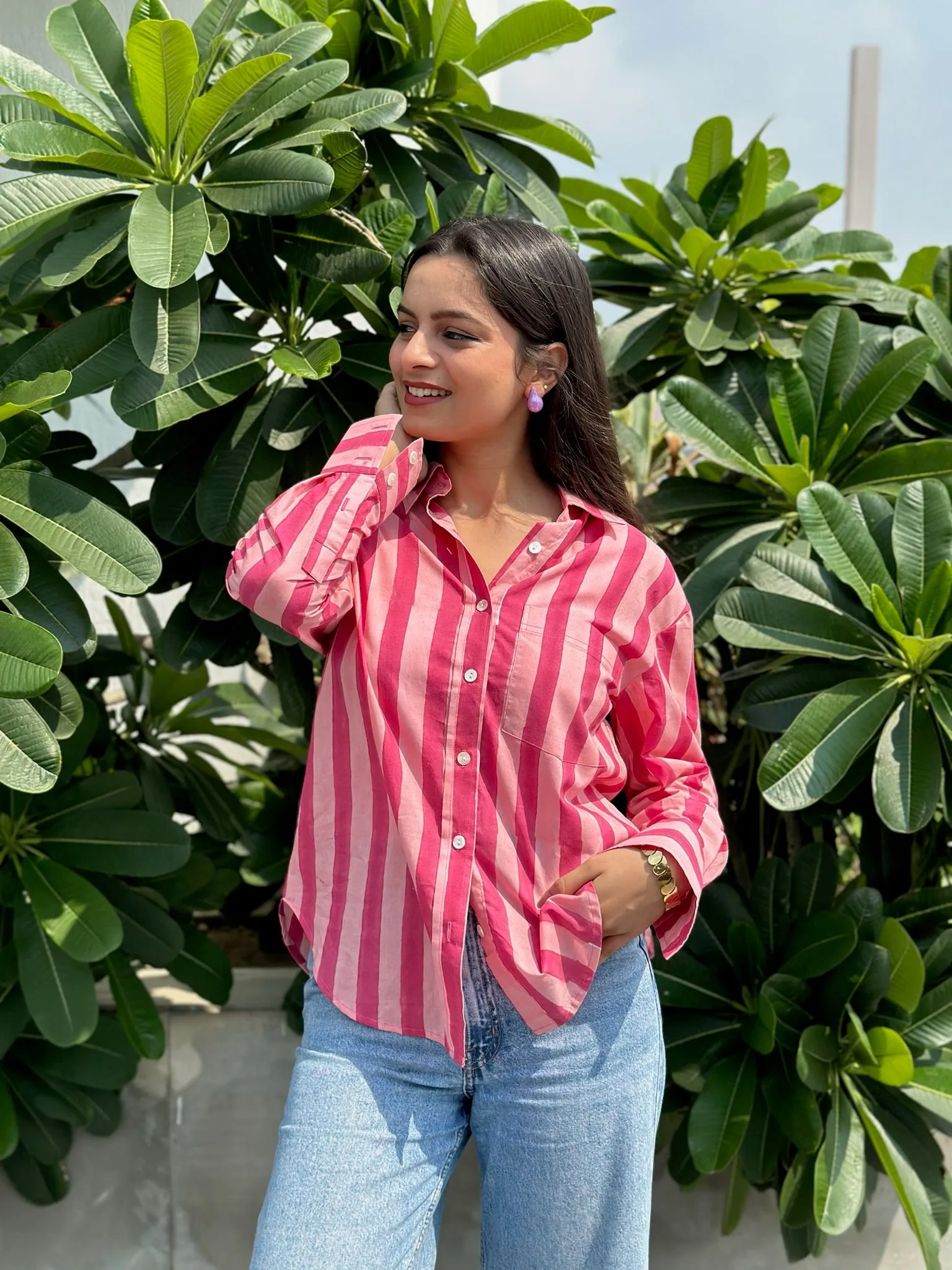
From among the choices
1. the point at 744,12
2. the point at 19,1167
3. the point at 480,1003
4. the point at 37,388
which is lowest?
the point at 19,1167

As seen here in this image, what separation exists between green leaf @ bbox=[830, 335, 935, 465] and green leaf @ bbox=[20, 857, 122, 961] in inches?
53.8

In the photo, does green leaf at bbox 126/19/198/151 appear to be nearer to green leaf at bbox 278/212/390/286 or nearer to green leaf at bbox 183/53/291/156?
green leaf at bbox 183/53/291/156

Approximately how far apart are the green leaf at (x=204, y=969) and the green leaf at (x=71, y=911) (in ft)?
1.12

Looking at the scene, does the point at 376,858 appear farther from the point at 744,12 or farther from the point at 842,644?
the point at 744,12

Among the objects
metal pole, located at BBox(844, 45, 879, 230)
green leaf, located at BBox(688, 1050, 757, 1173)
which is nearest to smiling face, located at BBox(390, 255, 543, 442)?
green leaf, located at BBox(688, 1050, 757, 1173)

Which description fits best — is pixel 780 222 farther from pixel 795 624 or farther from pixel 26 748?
pixel 26 748

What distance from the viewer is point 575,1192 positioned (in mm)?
1260

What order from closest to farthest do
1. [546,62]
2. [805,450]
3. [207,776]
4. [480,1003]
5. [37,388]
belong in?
1. [480,1003]
2. [37,388]
3. [805,450]
4. [207,776]
5. [546,62]

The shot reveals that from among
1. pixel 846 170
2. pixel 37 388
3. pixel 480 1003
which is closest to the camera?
pixel 480 1003

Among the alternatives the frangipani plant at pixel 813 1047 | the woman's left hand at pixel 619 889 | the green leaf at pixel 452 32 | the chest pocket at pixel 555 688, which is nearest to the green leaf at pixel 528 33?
the green leaf at pixel 452 32

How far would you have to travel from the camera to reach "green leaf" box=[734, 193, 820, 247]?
2.13 metres

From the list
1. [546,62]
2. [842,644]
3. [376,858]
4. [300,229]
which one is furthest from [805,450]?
[546,62]

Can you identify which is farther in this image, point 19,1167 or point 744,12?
→ point 744,12

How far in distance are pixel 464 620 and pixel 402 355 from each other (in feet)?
0.94
